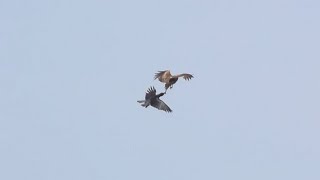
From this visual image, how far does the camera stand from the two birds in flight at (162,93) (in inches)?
2003

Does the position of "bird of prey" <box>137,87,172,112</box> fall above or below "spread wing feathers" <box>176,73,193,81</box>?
below

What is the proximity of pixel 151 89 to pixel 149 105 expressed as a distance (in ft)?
4.82

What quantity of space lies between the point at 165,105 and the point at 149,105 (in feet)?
4.32

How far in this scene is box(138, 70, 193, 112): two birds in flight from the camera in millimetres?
50875

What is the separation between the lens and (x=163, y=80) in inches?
2008

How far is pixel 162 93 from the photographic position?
51656 mm

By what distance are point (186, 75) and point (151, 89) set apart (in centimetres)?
330

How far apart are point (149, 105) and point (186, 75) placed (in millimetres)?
3866

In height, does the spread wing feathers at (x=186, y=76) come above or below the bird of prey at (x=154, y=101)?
above

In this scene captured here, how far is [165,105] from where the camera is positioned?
52.1 meters

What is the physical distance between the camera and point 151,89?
2067 inches
